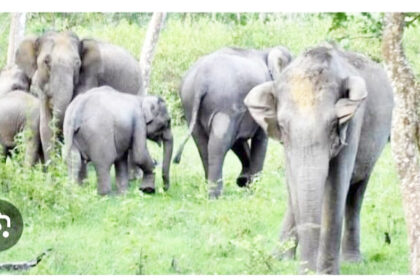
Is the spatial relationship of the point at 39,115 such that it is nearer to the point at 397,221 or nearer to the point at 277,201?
the point at 277,201

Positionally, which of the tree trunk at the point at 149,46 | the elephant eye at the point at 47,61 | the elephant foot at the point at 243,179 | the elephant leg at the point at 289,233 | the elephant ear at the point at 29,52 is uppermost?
the tree trunk at the point at 149,46

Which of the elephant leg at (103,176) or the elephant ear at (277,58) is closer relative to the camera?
the elephant leg at (103,176)

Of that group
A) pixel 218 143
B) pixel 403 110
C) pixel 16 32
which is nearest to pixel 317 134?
pixel 403 110

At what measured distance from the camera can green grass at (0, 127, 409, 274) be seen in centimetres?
524

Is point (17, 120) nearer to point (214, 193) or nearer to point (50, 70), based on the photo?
point (50, 70)

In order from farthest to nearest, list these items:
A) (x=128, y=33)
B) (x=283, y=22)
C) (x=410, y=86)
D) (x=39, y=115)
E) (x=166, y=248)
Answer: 1. (x=128, y=33)
2. (x=283, y=22)
3. (x=39, y=115)
4. (x=166, y=248)
5. (x=410, y=86)

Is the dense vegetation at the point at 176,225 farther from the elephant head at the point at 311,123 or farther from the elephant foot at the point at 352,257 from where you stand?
the elephant head at the point at 311,123

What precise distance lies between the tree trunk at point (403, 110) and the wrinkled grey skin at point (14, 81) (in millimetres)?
3492

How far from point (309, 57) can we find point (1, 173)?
1.88 m

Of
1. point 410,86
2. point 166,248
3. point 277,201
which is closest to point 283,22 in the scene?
point 277,201

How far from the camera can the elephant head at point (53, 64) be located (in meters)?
7.23

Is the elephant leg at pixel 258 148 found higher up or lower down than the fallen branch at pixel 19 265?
higher up

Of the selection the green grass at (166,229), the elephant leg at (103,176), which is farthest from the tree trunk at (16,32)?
the green grass at (166,229)

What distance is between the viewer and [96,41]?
7688mm
